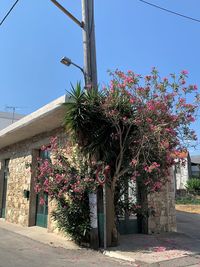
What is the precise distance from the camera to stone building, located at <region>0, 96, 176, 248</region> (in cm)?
1197

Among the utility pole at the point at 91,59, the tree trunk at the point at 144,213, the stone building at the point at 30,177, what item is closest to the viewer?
the utility pole at the point at 91,59

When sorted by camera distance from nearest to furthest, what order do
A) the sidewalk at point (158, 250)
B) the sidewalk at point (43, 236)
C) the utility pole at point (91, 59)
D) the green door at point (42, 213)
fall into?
the sidewalk at point (158, 250) < the utility pole at point (91, 59) < the sidewalk at point (43, 236) < the green door at point (42, 213)

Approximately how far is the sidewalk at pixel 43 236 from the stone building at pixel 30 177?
0.38 metres

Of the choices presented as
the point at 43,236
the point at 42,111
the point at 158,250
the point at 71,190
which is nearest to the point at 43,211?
the point at 43,236

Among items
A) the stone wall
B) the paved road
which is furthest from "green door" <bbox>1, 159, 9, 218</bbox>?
the stone wall

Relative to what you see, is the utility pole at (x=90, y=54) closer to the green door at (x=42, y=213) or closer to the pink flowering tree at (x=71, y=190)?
the pink flowering tree at (x=71, y=190)

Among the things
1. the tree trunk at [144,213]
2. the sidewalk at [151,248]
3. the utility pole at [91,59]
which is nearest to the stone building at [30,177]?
the tree trunk at [144,213]

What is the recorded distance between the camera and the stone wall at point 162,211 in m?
12.0

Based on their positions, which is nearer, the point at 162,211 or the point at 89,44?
the point at 89,44

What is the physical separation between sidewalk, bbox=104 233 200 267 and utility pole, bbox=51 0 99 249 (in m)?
0.75

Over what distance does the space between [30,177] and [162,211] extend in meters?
5.70

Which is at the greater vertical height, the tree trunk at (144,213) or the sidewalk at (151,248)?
the tree trunk at (144,213)

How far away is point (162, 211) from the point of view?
12430 millimetres

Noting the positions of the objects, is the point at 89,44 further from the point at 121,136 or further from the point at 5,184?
the point at 5,184
